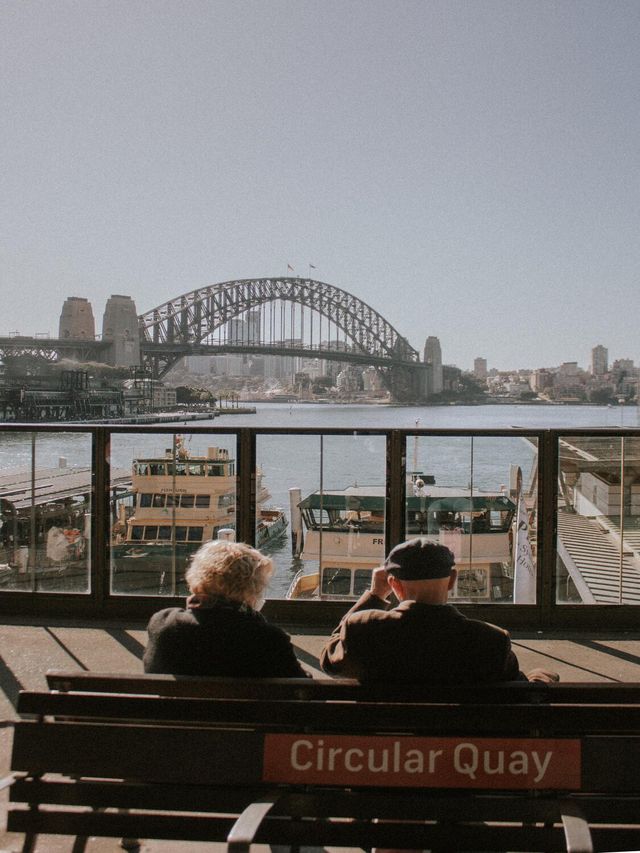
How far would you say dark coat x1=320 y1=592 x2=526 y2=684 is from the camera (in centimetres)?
158

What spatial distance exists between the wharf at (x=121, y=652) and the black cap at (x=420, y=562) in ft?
4.96

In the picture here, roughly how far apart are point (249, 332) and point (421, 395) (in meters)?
14.7

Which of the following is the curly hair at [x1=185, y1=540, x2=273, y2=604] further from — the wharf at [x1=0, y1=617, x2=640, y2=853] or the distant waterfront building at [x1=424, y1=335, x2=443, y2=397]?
the distant waterfront building at [x1=424, y1=335, x2=443, y2=397]

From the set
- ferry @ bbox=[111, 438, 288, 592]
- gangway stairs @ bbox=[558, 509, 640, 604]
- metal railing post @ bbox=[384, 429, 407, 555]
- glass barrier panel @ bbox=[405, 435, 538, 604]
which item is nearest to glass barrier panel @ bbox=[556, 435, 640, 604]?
gangway stairs @ bbox=[558, 509, 640, 604]

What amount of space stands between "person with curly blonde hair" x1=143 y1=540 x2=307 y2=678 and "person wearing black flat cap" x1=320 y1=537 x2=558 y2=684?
15 cm

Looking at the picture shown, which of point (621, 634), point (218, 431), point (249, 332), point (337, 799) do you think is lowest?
point (621, 634)

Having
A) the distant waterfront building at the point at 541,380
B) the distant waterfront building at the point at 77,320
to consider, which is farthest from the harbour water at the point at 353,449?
the distant waterfront building at the point at 77,320

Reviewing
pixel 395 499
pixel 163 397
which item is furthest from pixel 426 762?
pixel 163 397

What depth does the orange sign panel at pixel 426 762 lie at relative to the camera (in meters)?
1.47

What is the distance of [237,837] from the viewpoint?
4.18 ft

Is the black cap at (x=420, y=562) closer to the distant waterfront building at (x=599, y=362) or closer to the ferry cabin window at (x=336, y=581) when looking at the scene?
the ferry cabin window at (x=336, y=581)

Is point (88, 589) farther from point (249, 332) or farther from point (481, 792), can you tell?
point (249, 332)

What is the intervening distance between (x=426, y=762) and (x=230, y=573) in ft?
1.86

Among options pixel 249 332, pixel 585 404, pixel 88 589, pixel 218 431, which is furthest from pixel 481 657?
pixel 585 404
